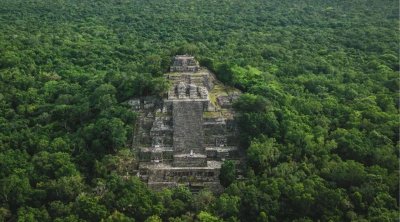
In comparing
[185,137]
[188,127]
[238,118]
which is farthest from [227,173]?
[238,118]

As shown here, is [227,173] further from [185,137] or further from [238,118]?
[238,118]

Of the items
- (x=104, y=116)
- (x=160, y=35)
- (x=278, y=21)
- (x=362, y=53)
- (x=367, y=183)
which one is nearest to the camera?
(x=367, y=183)

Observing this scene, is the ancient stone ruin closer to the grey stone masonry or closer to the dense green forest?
the grey stone masonry

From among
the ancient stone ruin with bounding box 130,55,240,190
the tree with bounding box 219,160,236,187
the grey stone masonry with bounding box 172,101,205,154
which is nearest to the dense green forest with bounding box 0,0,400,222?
the tree with bounding box 219,160,236,187

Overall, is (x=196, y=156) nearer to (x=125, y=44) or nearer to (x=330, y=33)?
(x=125, y=44)

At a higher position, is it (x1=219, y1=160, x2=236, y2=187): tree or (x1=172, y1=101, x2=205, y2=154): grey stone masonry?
(x1=172, y1=101, x2=205, y2=154): grey stone masonry

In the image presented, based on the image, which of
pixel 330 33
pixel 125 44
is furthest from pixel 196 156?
pixel 330 33
